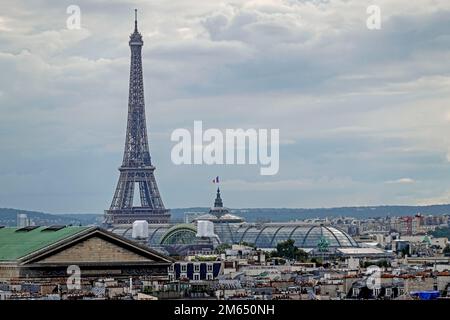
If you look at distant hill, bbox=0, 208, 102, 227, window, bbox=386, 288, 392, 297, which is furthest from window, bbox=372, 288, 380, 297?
distant hill, bbox=0, 208, 102, 227

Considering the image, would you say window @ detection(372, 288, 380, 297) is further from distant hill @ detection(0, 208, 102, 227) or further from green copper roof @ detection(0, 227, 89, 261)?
distant hill @ detection(0, 208, 102, 227)

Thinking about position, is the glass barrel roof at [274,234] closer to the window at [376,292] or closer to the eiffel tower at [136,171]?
the eiffel tower at [136,171]

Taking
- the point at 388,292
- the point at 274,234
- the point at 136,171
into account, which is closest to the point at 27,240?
the point at 388,292

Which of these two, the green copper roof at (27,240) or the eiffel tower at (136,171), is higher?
the eiffel tower at (136,171)

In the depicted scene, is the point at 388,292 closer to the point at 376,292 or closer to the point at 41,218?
the point at 376,292

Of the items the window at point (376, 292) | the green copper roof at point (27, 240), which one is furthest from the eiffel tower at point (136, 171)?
the window at point (376, 292)
